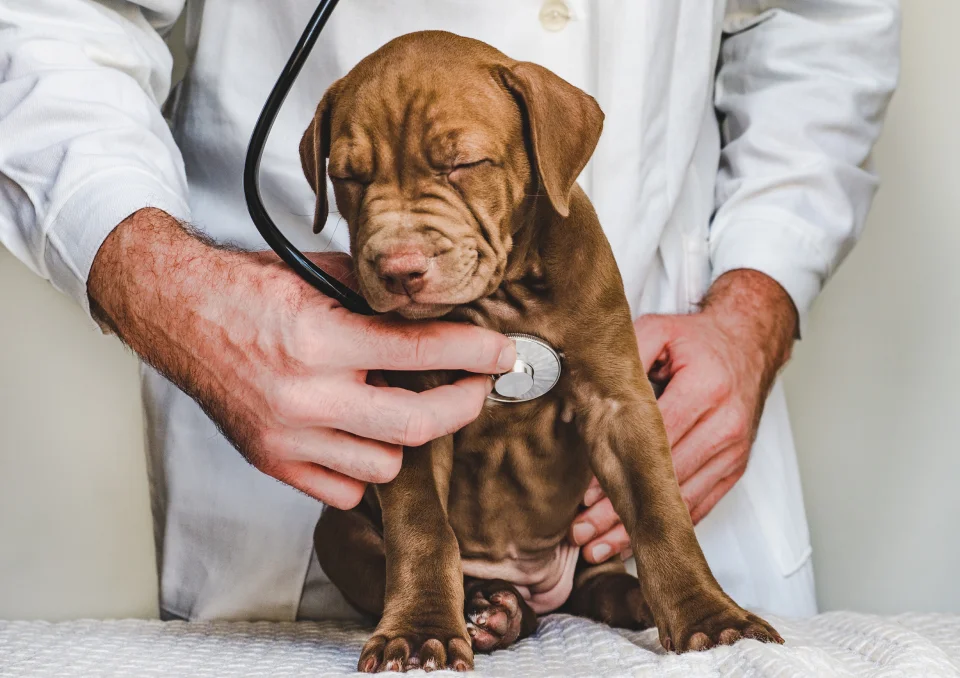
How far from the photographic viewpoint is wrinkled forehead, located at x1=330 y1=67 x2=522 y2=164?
1537mm

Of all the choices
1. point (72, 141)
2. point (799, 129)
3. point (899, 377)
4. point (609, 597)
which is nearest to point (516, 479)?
point (609, 597)

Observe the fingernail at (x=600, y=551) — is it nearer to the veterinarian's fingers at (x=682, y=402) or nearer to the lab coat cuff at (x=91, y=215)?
the veterinarian's fingers at (x=682, y=402)

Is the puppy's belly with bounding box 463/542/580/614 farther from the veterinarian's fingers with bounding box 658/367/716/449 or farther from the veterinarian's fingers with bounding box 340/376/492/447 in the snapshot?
the veterinarian's fingers with bounding box 340/376/492/447

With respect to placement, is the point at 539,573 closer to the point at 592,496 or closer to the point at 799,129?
the point at 592,496

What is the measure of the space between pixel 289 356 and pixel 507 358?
335 millimetres

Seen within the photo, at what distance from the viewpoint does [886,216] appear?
3023 mm

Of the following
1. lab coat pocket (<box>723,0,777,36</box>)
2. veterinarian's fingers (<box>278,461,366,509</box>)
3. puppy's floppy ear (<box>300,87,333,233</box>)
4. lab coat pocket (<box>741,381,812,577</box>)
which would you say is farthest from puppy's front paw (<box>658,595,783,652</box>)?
lab coat pocket (<box>723,0,777,36</box>)

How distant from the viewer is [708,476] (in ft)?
7.12

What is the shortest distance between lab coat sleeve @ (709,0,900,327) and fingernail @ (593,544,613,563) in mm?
749

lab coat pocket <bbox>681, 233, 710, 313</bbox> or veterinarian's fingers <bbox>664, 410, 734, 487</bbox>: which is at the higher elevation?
lab coat pocket <bbox>681, 233, 710, 313</bbox>

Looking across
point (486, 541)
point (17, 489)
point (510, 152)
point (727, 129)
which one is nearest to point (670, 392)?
point (486, 541)

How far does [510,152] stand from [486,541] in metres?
0.76

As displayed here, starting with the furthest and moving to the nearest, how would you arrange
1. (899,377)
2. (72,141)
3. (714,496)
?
(899,377)
(714,496)
(72,141)

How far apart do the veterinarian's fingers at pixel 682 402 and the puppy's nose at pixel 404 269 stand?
0.83 metres
